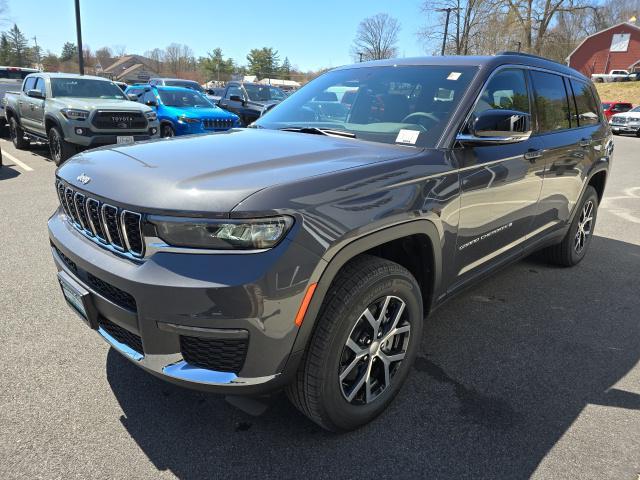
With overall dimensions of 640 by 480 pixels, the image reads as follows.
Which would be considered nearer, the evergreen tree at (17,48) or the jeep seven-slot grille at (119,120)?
the jeep seven-slot grille at (119,120)

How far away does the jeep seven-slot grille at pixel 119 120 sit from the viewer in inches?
354

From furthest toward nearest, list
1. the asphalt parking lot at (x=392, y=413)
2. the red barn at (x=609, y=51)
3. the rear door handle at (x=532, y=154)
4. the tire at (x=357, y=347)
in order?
the red barn at (x=609, y=51) → the rear door handle at (x=532, y=154) → the asphalt parking lot at (x=392, y=413) → the tire at (x=357, y=347)

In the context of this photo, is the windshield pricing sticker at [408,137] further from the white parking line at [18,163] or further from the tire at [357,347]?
the white parking line at [18,163]

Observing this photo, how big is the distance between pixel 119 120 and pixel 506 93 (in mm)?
7986

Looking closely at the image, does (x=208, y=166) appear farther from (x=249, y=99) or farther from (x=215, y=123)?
(x=249, y=99)

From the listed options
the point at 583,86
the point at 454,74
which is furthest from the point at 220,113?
the point at 454,74

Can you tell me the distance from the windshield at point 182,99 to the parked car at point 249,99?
7.66ft

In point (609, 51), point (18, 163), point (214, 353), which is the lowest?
point (18, 163)

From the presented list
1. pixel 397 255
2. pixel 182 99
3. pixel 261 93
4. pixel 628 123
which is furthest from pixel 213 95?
pixel 397 255

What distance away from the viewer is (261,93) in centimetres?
1617

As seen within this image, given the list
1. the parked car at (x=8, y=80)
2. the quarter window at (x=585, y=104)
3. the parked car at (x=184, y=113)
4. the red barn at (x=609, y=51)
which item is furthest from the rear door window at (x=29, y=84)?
the red barn at (x=609, y=51)

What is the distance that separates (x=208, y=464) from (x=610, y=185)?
34.4 feet

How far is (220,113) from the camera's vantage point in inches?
464

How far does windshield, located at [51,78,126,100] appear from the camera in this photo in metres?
10.2
